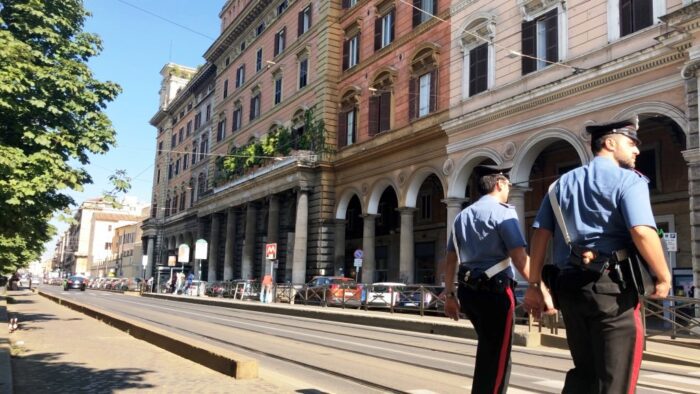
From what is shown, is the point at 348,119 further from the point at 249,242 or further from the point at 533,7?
the point at 533,7

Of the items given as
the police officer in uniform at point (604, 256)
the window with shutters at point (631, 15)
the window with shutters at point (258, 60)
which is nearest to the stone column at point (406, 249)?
the window with shutters at point (631, 15)

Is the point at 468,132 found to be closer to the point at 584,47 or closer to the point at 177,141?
the point at 584,47

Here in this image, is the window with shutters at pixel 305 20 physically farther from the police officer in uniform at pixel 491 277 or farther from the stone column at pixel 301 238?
the police officer in uniform at pixel 491 277

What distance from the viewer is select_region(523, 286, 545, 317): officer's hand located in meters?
3.53

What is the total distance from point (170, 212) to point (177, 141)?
8.41 m

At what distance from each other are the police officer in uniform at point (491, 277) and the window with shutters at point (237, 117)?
45.4 m

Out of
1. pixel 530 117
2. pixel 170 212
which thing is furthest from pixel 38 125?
pixel 170 212

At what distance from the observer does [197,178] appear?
2333 inches

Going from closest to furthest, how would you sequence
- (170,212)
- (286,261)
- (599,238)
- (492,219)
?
(599,238) → (492,219) → (286,261) → (170,212)

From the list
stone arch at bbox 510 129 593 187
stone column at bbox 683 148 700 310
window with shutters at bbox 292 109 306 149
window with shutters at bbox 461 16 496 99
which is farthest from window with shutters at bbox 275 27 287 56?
stone column at bbox 683 148 700 310

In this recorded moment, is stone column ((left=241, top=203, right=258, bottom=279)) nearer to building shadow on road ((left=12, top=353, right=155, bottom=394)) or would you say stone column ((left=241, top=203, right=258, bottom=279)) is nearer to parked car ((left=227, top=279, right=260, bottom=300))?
parked car ((left=227, top=279, right=260, bottom=300))

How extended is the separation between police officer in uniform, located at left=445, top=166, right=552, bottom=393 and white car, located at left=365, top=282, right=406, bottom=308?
18206mm

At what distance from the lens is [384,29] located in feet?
104

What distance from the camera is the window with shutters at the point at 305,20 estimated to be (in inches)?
1516
